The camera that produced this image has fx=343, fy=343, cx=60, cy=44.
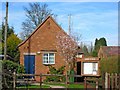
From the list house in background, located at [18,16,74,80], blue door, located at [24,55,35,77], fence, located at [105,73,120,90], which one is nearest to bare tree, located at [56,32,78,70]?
house in background, located at [18,16,74,80]

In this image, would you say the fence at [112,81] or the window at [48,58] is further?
the window at [48,58]

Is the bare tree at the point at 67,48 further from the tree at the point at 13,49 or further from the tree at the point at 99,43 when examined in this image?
the tree at the point at 99,43

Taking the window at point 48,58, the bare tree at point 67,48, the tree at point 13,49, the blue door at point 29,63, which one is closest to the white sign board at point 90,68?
the bare tree at point 67,48

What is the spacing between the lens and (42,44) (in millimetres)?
30797

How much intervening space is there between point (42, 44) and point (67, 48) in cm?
301

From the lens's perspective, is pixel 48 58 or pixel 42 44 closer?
pixel 48 58

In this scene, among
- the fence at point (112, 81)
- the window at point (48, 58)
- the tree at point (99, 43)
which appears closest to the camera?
the fence at point (112, 81)

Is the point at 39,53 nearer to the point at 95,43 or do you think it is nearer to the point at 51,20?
the point at 51,20

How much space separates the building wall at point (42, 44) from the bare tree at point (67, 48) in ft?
1.34

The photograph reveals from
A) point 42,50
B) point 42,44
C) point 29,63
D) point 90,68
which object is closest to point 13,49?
point 29,63

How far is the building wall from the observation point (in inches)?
1203

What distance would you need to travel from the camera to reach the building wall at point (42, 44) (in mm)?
30562

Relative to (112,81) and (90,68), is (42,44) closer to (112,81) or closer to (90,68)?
(90,68)

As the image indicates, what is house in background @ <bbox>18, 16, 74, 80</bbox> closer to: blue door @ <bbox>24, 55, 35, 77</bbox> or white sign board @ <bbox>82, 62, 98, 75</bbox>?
blue door @ <bbox>24, 55, 35, 77</bbox>
